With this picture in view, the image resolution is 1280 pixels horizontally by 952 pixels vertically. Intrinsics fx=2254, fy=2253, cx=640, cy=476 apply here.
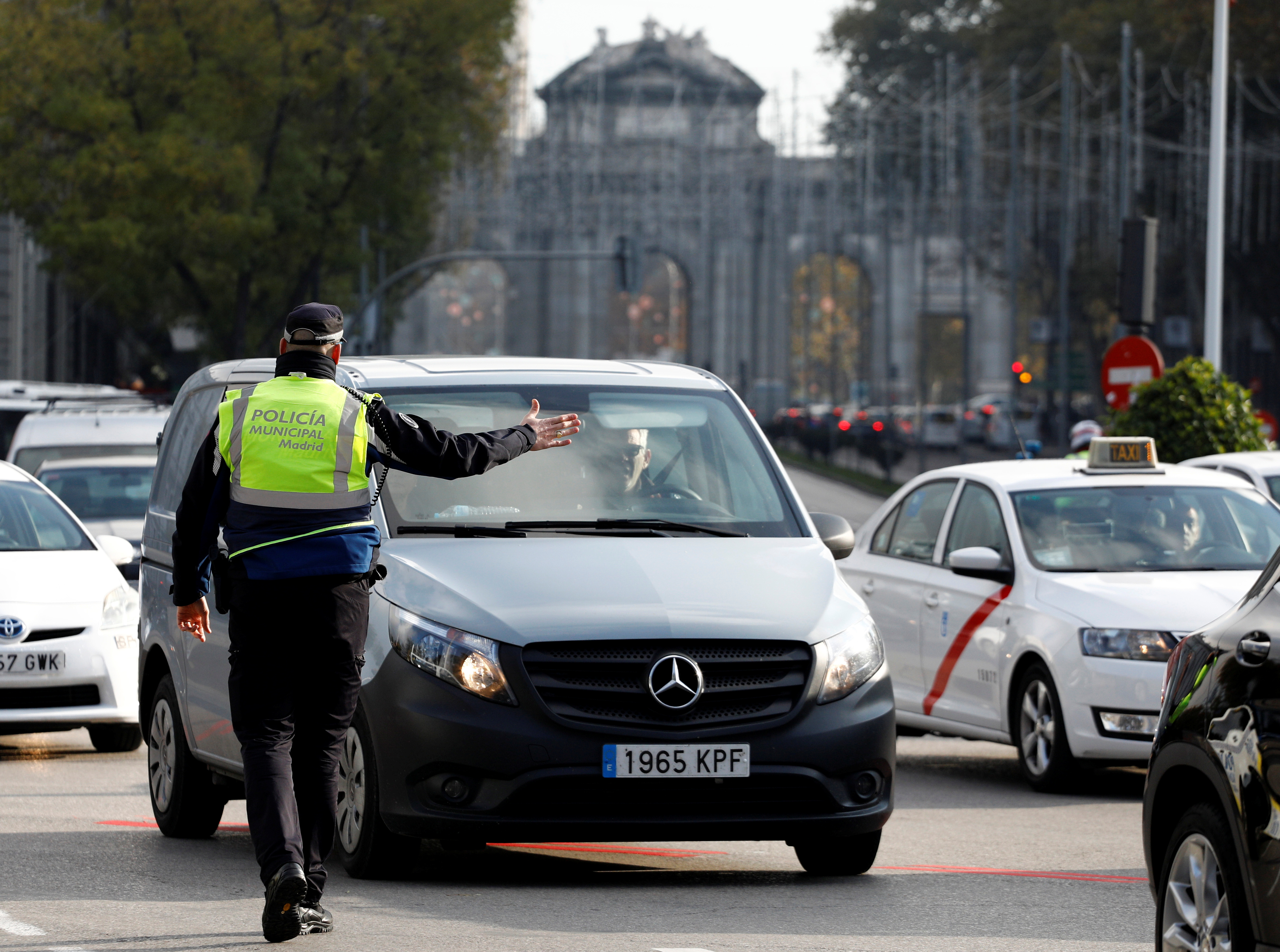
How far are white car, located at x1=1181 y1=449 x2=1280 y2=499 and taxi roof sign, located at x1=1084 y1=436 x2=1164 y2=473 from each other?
1.53 m

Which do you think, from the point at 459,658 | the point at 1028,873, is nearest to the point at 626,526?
the point at 459,658

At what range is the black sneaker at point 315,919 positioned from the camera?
241 inches

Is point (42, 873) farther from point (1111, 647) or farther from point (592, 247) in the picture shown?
point (592, 247)

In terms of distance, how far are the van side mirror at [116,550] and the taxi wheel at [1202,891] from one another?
7651 millimetres

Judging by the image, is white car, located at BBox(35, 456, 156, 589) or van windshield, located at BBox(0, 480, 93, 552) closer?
van windshield, located at BBox(0, 480, 93, 552)

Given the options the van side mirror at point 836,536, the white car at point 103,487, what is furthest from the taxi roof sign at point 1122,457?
the white car at point 103,487

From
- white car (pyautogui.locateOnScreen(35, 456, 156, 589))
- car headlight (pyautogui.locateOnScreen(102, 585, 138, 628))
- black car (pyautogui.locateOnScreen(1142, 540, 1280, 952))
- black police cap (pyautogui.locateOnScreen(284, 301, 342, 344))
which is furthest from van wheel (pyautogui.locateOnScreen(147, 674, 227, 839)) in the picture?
white car (pyautogui.locateOnScreen(35, 456, 156, 589))

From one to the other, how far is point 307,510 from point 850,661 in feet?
6.03

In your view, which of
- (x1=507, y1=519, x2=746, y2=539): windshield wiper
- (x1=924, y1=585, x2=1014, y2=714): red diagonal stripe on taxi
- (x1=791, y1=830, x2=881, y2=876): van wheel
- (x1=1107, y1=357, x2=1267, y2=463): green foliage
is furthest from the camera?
(x1=1107, y1=357, x2=1267, y2=463): green foliage

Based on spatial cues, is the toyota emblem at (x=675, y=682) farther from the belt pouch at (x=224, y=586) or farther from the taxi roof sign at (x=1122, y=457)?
the taxi roof sign at (x=1122, y=457)

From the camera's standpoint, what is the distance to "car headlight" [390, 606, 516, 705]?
22.4ft

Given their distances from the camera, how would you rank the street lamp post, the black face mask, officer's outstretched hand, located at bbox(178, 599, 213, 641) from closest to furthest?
the black face mask → officer's outstretched hand, located at bbox(178, 599, 213, 641) → the street lamp post

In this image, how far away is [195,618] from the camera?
260 inches

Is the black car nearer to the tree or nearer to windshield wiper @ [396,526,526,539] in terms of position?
windshield wiper @ [396,526,526,539]
